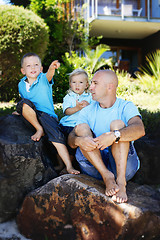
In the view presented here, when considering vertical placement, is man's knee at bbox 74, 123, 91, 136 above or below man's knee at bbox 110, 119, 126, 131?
Answer: below

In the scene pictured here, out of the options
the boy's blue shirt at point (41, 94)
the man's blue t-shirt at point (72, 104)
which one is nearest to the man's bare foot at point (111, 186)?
the man's blue t-shirt at point (72, 104)

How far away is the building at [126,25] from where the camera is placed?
13737 millimetres

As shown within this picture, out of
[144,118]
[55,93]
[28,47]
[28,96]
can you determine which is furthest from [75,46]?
[28,96]

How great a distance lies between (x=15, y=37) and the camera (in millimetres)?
6973

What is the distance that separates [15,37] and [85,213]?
18.7 feet

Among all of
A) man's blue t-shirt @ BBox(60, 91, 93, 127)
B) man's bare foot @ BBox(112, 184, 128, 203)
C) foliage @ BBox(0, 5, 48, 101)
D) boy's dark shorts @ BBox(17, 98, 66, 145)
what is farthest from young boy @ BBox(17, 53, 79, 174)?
foliage @ BBox(0, 5, 48, 101)

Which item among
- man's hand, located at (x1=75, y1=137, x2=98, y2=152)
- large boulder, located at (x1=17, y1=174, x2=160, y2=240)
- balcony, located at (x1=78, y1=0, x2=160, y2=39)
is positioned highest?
balcony, located at (x1=78, y1=0, x2=160, y2=39)

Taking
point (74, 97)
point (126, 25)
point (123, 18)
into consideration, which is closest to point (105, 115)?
point (74, 97)

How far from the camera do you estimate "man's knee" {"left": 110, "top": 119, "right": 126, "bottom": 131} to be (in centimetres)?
255

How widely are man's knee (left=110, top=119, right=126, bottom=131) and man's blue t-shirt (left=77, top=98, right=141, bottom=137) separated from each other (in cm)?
13

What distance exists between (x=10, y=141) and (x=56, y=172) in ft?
2.11

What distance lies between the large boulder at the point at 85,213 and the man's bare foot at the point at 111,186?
0.05 m

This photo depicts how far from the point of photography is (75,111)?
3.29 meters

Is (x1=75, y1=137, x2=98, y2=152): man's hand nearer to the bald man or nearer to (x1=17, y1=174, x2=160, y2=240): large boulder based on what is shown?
the bald man
